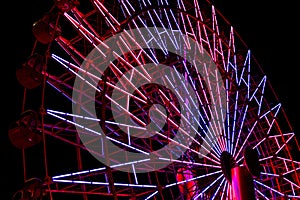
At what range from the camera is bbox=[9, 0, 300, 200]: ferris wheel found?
11.0 m

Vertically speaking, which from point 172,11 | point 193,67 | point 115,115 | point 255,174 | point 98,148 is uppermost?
point 172,11

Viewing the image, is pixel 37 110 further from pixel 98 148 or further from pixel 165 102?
pixel 165 102

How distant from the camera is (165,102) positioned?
1285cm

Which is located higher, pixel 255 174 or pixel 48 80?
pixel 48 80

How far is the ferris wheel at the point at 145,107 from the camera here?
36.2 feet

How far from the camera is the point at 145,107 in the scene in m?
12.3

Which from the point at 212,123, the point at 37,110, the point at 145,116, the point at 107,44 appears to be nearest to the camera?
the point at 37,110

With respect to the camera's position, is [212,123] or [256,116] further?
[256,116]

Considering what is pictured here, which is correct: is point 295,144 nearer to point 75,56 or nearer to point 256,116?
point 256,116

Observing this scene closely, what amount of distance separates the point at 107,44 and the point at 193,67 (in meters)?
2.66

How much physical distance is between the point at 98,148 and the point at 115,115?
3.15ft

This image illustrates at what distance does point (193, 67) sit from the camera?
13.5 metres

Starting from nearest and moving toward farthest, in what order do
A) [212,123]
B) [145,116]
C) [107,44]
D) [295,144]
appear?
1. [107,44]
2. [212,123]
3. [145,116]
4. [295,144]

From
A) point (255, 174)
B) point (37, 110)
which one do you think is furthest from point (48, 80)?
point (255, 174)
